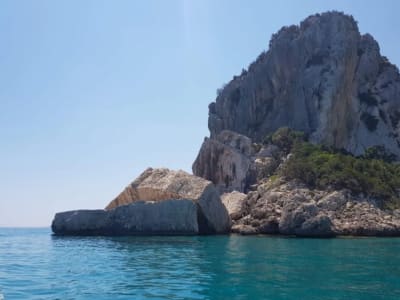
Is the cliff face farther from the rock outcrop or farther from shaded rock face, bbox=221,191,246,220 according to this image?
the rock outcrop

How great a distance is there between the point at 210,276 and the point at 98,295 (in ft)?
20.4

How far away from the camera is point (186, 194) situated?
55.5 meters

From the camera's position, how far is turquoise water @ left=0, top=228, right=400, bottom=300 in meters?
17.4

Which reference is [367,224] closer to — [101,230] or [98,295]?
[101,230]

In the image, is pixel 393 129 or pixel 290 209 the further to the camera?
pixel 393 129

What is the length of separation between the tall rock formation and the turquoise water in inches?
2388

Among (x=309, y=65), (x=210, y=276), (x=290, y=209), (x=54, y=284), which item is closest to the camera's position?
(x=54, y=284)

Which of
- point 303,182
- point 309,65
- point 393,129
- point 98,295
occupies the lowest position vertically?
point 98,295

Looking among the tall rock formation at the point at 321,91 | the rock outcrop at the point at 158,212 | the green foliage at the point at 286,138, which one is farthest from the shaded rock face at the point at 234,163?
the rock outcrop at the point at 158,212

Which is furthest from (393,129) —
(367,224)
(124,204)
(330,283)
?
(330,283)

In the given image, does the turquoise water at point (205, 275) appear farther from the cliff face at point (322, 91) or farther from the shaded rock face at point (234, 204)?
the cliff face at point (322, 91)

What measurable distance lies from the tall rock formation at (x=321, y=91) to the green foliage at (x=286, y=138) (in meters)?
4.91

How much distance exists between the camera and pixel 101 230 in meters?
56.0

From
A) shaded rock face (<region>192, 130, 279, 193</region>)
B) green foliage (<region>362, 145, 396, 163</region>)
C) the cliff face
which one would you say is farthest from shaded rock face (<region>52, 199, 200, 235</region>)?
the cliff face
